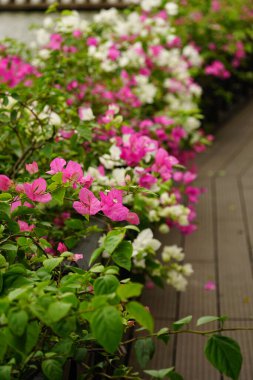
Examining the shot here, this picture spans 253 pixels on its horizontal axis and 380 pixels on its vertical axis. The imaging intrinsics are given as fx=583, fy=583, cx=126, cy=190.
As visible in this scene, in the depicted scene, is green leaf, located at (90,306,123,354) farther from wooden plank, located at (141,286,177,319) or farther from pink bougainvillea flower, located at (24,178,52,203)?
wooden plank, located at (141,286,177,319)

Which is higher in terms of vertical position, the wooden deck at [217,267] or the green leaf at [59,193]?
the green leaf at [59,193]

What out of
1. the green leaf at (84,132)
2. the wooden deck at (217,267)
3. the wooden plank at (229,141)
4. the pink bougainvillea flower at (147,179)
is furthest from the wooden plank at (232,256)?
the green leaf at (84,132)

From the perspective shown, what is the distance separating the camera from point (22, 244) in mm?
1152

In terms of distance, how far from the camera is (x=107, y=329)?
0.78 meters

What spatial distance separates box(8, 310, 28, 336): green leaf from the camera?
778 mm

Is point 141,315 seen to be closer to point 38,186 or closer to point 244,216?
point 38,186

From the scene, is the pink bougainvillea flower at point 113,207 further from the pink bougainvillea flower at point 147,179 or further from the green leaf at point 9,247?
the pink bougainvillea flower at point 147,179

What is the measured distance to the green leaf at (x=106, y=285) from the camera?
2.87 feet

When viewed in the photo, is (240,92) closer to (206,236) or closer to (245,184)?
(245,184)

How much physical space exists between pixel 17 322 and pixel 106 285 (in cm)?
16

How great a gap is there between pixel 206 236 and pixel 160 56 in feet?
3.30

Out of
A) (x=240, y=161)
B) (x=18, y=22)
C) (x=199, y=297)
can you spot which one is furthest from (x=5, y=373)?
(x=18, y=22)

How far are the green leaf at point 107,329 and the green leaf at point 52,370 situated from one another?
0.16m

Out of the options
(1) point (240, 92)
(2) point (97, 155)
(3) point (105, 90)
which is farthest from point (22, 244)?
(1) point (240, 92)
